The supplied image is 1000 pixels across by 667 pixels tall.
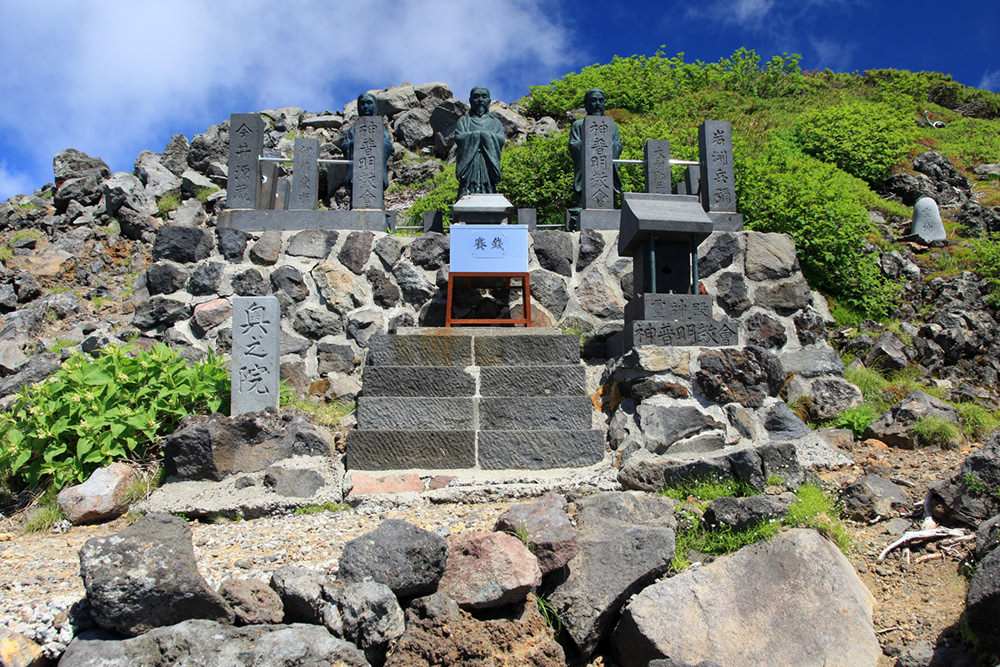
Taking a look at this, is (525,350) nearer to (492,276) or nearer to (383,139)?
(492,276)

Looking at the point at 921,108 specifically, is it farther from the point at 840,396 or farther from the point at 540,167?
the point at 840,396

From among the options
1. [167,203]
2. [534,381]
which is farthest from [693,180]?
[167,203]

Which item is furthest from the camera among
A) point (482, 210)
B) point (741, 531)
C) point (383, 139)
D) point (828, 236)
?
point (828, 236)

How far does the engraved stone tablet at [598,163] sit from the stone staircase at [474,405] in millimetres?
2755

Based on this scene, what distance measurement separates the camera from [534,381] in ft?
19.3

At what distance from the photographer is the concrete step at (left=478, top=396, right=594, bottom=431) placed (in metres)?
5.56

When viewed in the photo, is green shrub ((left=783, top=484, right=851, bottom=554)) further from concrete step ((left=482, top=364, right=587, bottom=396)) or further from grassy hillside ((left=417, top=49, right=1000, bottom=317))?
grassy hillside ((left=417, top=49, right=1000, bottom=317))

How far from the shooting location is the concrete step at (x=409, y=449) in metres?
5.24

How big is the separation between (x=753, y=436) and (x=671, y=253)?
193 centimetres

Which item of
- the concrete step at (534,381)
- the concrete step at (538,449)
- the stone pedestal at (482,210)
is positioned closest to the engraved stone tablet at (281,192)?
the stone pedestal at (482,210)

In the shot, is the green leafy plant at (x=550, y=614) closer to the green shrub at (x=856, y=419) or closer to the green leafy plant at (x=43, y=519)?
the green leafy plant at (x=43, y=519)

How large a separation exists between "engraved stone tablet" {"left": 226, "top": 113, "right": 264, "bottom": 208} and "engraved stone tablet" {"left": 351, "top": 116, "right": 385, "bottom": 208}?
45.1 inches

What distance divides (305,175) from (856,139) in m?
13.3

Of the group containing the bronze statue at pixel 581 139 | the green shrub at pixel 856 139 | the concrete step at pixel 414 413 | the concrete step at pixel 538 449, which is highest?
the green shrub at pixel 856 139
